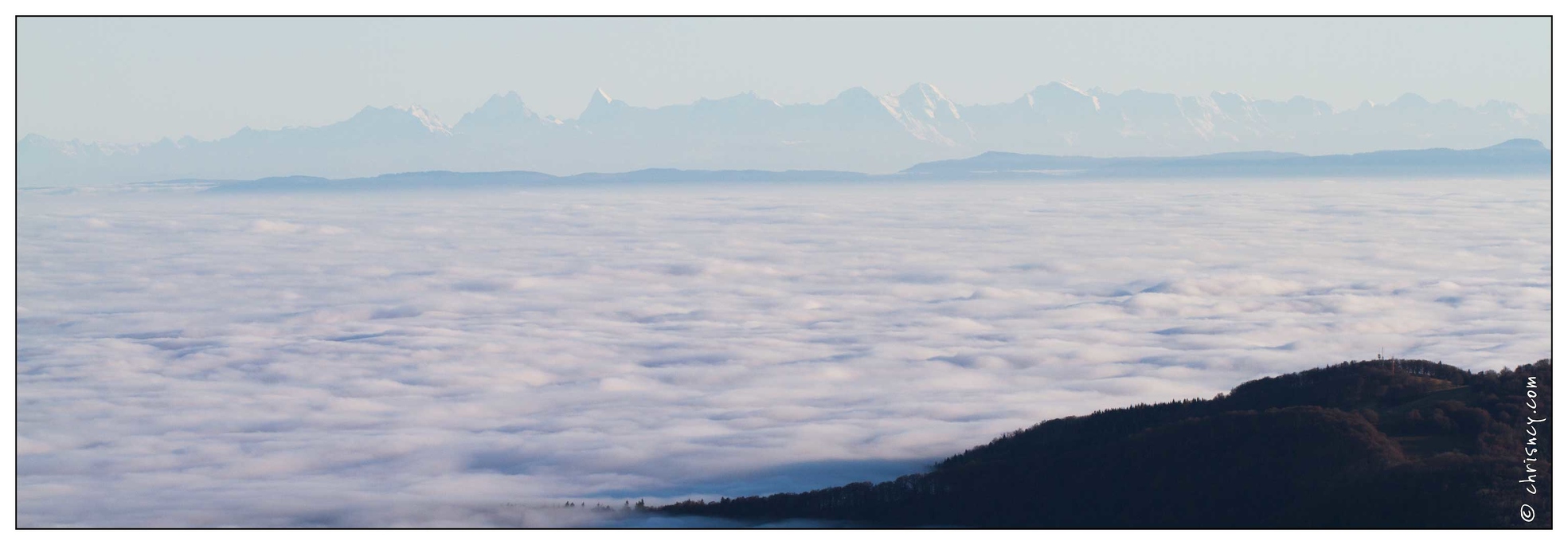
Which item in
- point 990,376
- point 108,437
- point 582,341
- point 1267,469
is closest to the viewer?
point 1267,469

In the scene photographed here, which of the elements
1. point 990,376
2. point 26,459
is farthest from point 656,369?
point 26,459

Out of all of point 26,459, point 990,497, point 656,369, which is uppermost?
point 656,369

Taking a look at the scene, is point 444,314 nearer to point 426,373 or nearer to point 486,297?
point 486,297

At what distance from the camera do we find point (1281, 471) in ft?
143

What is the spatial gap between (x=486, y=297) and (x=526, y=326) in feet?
103

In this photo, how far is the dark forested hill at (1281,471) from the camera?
3844 cm

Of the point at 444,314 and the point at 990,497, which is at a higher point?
the point at 444,314

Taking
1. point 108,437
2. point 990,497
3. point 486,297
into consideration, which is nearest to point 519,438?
point 108,437

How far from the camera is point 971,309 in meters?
144

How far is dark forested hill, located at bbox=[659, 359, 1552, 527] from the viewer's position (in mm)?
38438

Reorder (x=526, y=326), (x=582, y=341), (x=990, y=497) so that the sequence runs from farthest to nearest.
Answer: (x=526, y=326) < (x=582, y=341) < (x=990, y=497)

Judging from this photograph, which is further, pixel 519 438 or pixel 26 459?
pixel 519 438

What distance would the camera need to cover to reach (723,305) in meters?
151

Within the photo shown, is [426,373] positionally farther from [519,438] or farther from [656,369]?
[519,438]
